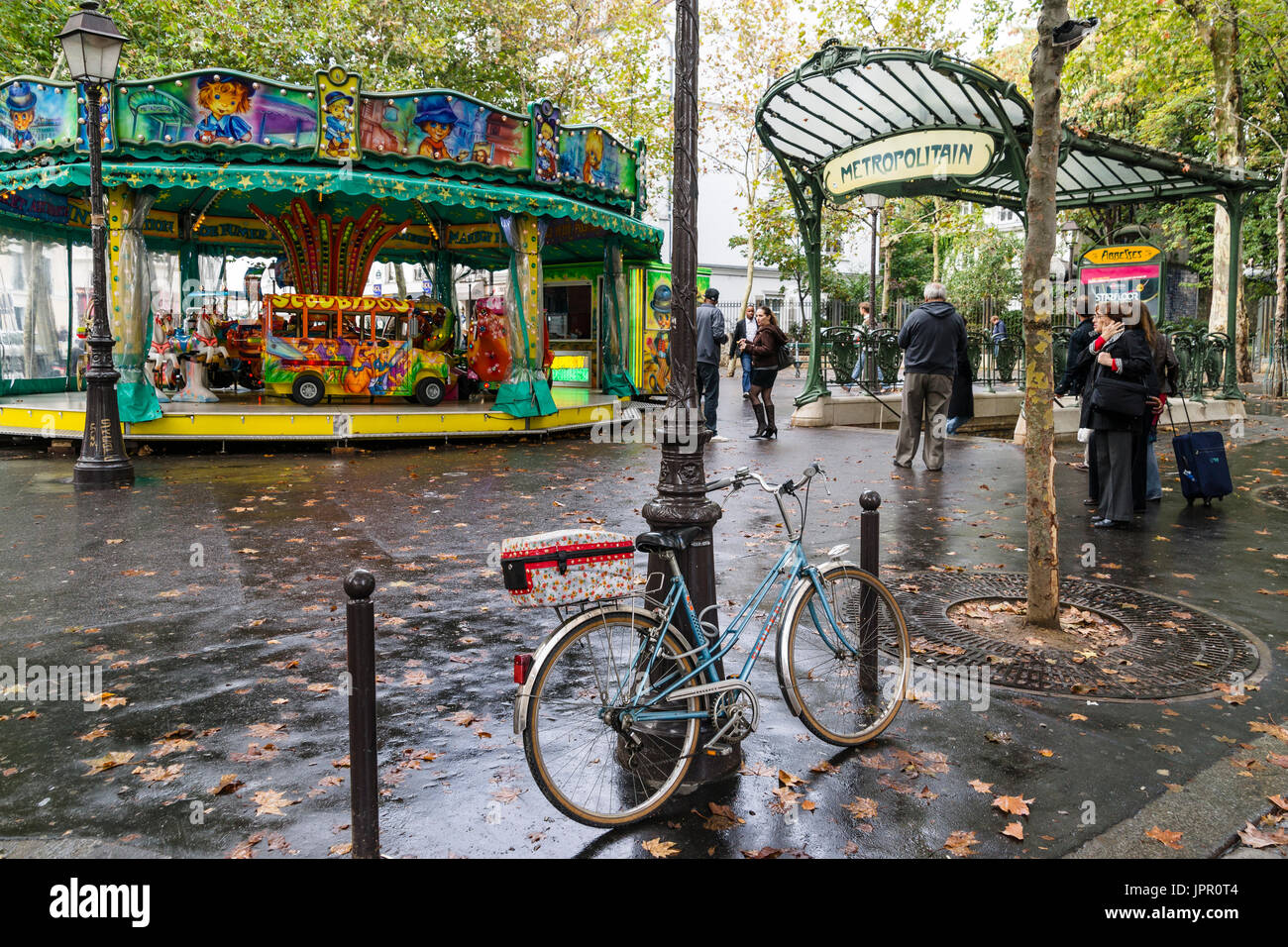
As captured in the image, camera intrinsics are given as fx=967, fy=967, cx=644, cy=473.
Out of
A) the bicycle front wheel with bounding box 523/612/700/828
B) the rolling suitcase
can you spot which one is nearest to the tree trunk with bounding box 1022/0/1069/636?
the bicycle front wheel with bounding box 523/612/700/828

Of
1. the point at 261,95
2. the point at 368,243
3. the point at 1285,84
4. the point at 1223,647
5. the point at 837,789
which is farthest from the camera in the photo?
the point at 1285,84

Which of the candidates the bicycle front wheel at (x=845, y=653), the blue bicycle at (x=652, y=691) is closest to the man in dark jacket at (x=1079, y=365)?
the bicycle front wheel at (x=845, y=653)

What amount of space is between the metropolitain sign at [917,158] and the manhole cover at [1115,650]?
758 cm

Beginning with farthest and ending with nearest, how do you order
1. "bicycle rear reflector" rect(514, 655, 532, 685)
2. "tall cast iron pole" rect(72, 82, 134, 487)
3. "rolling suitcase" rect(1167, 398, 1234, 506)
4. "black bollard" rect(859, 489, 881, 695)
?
"tall cast iron pole" rect(72, 82, 134, 487), "rolling suitcase" rect(1167, 398, 1234, 506), "black bollard" rect(859, 489, 881, 695), "bicycle rear reflector" rect(514, 655, 532, 685)

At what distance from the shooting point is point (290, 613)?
6.07 meters

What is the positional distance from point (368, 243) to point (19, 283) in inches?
255

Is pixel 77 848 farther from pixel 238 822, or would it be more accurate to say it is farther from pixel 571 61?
pixel 571 61

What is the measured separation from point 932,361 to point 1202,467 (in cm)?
321

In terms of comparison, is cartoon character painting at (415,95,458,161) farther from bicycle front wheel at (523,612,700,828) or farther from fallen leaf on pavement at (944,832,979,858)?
fallen leaf on pavement at (944,832,979,858)

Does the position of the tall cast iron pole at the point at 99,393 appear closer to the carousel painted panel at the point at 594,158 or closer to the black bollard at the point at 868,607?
the carousel painted panel at the point at 594,158

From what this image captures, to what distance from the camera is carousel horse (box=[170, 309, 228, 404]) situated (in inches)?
670

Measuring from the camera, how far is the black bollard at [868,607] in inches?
178

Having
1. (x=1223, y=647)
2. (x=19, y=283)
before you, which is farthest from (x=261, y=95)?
(x=1223, y=647)

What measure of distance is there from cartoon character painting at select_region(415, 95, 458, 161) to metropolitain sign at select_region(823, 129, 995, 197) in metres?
5.80
